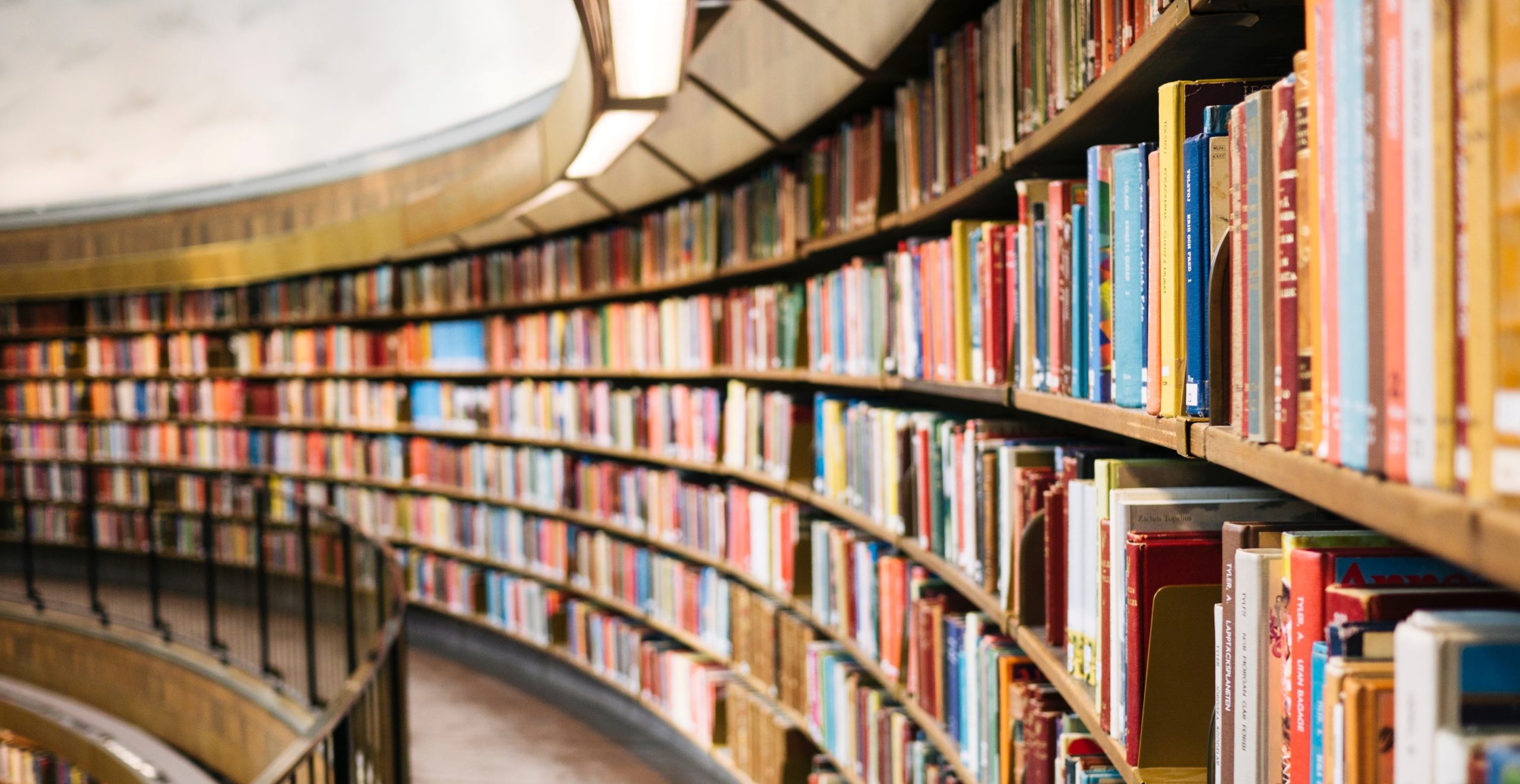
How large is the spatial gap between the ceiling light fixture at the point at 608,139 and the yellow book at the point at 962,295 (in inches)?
43.7

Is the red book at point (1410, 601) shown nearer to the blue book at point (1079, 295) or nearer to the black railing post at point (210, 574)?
the blue book at point (1079, 295)

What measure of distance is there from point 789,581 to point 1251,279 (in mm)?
2682

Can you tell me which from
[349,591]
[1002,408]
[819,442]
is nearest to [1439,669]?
[1002,408]

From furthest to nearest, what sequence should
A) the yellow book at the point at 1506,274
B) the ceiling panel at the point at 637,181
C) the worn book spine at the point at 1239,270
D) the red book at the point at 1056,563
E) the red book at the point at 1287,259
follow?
the ceiling panel at the point at 637,181
the red book at the point at 1056,563
the worn book spine at the point at 1239,270
the red book at the point at 1287,259
the yellow book at the point at 1506,274

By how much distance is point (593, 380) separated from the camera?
5973 millimetres

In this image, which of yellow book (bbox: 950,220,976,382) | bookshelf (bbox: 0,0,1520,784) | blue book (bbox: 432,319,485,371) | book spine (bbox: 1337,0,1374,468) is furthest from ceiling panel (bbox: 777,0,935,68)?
Answer: blue book (bbox: 432,319,485,371)

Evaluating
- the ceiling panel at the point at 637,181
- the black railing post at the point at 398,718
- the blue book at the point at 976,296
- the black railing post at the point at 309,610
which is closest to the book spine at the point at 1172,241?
the blue book at the point at 976,296

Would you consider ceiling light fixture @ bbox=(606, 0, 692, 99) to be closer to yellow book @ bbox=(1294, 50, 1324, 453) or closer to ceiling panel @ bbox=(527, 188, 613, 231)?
yellow book @ bbox=(1294, 50, 1324, 453)

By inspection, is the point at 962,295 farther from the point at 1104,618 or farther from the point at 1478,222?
the point at 1478,222

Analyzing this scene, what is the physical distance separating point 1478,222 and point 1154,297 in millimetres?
672

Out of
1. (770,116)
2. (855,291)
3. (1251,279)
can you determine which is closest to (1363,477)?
(1251,279)

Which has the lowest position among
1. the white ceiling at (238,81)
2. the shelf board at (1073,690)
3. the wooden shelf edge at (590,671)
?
the wooden shelf edge at (590,671)

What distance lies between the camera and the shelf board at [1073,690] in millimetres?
1420

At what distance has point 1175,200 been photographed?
1.25 metres
